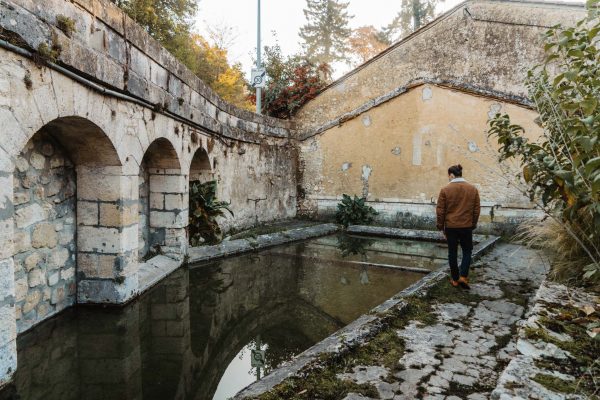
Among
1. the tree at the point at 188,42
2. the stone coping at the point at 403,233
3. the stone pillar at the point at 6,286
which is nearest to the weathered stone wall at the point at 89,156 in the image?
the stone pillar at the point at 6,286

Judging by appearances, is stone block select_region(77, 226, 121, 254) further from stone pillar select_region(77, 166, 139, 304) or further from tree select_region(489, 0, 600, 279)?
tree select_region(489, 0, 600, 279)

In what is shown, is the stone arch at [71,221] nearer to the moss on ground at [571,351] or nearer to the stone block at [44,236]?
the stone block at [44,236]

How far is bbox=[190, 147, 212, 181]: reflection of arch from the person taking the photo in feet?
23.9

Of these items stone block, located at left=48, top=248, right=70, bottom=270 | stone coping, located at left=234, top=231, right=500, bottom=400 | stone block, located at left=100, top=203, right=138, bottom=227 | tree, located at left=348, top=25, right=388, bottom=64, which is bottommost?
stone coping, located at left=234, top=231, right=500, bottom=400

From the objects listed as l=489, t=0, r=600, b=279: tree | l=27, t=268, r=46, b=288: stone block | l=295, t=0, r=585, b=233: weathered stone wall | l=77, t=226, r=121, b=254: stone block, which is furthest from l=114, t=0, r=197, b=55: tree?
l=489, t=0, r=600, b=279: tree

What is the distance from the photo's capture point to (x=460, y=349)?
10.3ft

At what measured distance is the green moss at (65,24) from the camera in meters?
3.37

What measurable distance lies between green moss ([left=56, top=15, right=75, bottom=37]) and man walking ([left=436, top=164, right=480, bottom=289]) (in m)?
4.19

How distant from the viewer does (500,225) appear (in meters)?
9.34

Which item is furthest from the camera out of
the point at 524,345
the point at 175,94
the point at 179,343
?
the point at 175,94

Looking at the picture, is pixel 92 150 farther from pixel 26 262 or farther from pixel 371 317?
pixel 371 317

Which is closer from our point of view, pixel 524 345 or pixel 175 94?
pixel 524 345

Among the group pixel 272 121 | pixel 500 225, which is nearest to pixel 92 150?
pixel 272 121

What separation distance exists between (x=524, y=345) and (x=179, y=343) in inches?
108
